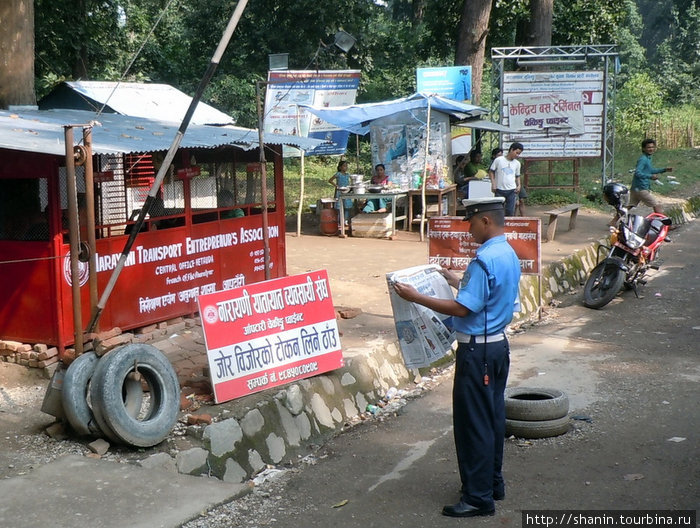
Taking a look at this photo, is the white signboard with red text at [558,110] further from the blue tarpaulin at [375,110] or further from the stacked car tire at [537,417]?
the stacked car tire at [537,417]

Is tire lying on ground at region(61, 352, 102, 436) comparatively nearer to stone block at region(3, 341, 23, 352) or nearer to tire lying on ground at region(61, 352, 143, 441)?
tire lying on ground at region(61, 352, 143, 441)

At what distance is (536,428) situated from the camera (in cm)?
623

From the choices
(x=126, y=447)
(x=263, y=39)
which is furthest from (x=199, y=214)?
(x=263, y=39)

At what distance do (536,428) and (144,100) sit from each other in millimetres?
10489

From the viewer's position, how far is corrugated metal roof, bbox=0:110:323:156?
6773 millimetres

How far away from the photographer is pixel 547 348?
920 centimetres

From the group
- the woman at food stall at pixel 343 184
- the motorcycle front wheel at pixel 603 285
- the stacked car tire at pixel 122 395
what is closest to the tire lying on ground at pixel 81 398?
the stacked car tire at pixel 122 395

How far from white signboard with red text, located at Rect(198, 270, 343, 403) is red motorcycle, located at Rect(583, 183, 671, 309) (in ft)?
16.4

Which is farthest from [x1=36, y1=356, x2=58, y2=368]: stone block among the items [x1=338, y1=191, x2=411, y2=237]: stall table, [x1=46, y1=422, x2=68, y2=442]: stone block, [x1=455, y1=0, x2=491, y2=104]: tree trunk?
[x1=455, y1=0, x2=491, y2=104]: tree trunk

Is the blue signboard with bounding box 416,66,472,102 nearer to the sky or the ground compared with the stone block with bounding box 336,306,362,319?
nearer to the sky

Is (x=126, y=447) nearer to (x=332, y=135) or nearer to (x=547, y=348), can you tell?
(x=547, y=348)

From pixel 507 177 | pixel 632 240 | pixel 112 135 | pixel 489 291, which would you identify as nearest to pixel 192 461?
pixel 489 291

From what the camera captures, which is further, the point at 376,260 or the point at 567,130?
the point at 567,130

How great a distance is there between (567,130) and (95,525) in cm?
1627
